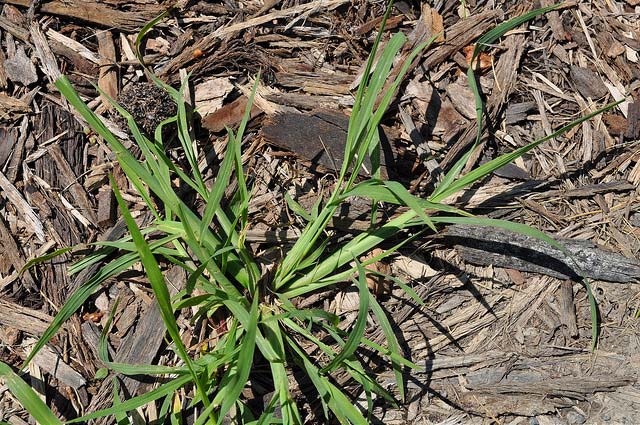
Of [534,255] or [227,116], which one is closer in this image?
[534,255]

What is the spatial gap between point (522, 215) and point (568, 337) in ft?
1.16

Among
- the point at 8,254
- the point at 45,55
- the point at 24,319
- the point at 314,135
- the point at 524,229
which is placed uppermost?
the point at 45,55

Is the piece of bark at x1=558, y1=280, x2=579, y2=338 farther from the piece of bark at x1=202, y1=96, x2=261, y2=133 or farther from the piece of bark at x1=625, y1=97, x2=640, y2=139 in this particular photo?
the piece of bark at x1=202, y1=96, x2=261, y2=133

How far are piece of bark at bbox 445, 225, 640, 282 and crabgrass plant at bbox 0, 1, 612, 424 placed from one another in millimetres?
107

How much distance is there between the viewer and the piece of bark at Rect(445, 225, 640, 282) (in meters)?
1.69

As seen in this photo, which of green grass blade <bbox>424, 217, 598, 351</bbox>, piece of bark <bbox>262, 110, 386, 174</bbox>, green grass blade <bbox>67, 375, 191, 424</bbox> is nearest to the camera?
green grass blade <bbox>67, 375, 191, 424</bbox>

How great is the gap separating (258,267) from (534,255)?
76 centimetres

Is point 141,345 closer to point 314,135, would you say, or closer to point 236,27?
point 314,135

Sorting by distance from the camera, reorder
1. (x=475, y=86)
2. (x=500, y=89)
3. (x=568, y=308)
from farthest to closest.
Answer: (x=500, y=89) < (x=568, y=308) < (x=475, y=86)

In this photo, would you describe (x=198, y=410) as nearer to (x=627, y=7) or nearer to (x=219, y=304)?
(x=219, y=304)

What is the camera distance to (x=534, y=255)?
1724mm

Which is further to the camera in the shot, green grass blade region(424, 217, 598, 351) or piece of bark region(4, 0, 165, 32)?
piece of bark region(4, 0, 165, 32)

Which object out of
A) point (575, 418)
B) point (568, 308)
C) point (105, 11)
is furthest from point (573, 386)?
point (105, 11)

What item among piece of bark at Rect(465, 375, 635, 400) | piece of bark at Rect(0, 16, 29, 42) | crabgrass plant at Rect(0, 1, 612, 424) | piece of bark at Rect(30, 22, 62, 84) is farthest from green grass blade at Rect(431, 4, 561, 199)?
piece of bark at Rect(0, 16, 29, 42)
